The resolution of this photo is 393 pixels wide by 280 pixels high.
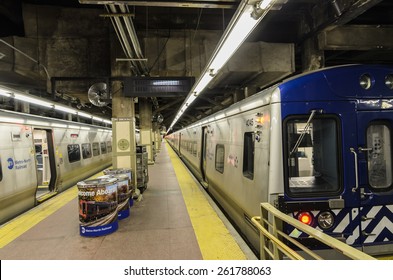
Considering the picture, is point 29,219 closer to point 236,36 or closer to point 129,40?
point 129,40

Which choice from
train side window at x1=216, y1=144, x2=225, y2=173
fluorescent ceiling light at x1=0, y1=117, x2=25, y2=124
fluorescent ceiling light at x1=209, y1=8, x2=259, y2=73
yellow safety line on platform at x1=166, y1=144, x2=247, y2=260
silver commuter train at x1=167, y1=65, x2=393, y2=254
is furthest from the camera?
train side window at x1=216, y1=144, x2=225, y2=173

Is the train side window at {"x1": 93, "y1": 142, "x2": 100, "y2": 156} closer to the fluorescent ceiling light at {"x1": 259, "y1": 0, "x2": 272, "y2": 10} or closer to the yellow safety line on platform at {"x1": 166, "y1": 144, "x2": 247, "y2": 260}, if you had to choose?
→ the yellow safety line on platform at {"x1": 166, "y1": 144, "x2": 247, "y2": 260}

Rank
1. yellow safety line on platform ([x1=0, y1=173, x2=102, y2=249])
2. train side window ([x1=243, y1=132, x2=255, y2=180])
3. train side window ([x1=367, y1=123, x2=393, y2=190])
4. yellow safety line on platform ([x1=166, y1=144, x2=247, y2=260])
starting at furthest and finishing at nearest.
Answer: yellow safety line on platform ([x1=0, y1=173, x2=102, y2=249]) < train side window ([x1=243, y1=132, x2=255, y2=180]) < yellow safety line on platform ([x1=166, y1=144, x2=247, y2=260]) < train side window ([x1=367, y1=123, x2=393, y2=190])

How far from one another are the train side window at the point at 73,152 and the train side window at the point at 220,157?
5.68 m

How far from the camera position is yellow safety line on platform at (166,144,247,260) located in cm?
331

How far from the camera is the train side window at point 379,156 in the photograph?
316 centimetres

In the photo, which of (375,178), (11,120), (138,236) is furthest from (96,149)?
(375,178)

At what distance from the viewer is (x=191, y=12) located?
21.8ft

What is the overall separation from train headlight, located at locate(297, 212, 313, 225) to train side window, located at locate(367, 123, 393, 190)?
92cm

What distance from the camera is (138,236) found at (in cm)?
409

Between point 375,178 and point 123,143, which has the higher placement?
point 123,143

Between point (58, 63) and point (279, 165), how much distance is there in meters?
6.64

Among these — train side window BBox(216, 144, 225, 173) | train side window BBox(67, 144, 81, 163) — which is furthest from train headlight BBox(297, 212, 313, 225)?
train side window BBox(67, 144, 81, 163)

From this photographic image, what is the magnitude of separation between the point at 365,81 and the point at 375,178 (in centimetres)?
120
